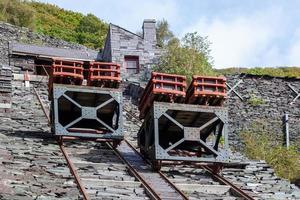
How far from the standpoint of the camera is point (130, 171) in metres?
14.5

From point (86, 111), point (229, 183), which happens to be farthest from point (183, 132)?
point (86, 111)

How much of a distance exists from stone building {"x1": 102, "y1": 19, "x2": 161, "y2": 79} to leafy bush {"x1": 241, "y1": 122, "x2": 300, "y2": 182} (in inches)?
304

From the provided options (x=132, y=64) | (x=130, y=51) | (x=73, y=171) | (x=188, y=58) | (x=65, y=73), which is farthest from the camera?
(x=130, y=51)

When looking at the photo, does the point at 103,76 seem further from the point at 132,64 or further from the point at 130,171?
the point at 132,64

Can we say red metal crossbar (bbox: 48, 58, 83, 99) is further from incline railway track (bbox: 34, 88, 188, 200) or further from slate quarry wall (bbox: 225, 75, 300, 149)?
slate quarry wall (bbox: 225, 75, 300, 149)

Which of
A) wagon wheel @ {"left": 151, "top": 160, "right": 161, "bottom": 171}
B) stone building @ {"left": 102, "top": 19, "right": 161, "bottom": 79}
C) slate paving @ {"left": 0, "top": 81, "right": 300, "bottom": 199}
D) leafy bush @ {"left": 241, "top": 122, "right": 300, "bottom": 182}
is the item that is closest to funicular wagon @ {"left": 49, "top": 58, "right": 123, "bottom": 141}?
slate paving @ {"left": 0, "top": 81, "right": 300, "bottom": 199}

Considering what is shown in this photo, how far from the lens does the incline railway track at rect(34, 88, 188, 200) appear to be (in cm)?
1266

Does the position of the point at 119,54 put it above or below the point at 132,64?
above

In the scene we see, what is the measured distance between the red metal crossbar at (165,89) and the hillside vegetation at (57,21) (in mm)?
38341

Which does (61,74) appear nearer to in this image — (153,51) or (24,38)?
(153,51)

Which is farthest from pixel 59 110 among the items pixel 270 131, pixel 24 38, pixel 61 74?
pixel 24 38

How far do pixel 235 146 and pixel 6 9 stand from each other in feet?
100

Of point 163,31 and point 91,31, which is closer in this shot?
point 163,31

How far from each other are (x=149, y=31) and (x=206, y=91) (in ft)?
77.8
